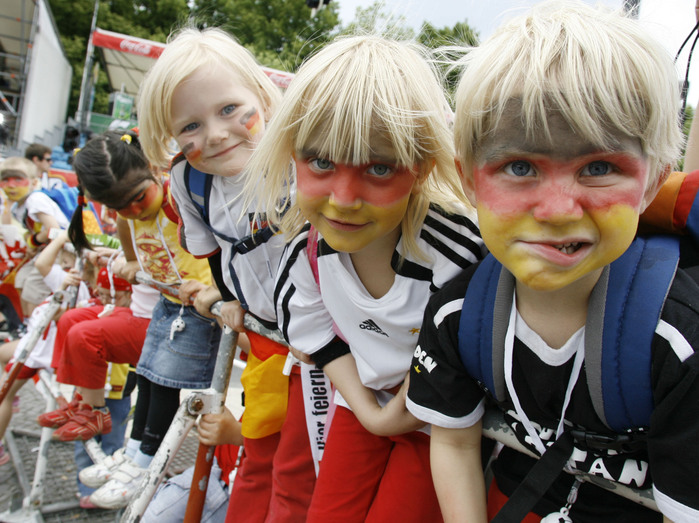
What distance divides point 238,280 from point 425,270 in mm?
801

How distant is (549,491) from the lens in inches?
43.7

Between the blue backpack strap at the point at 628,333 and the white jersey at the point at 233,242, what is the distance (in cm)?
108

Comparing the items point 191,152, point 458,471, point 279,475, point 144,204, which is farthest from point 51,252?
point 458,471

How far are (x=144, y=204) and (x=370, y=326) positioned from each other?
5.32ft

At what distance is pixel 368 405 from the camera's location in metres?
1.41

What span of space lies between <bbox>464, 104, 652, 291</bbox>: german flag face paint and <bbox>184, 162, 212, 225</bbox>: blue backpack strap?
4.18 ft

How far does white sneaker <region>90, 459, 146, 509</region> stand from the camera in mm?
2105

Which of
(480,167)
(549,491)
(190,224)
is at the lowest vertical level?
(549,491)

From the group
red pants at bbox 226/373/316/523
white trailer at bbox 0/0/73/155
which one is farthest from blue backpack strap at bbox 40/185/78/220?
white trailer at bbox 0/0/73/155

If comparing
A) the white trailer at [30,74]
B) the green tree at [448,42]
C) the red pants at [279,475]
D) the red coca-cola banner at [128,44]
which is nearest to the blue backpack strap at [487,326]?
the green tree at [448,42]

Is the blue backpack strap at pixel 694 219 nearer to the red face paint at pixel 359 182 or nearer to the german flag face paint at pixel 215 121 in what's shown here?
the red face paint at pixel 359 182

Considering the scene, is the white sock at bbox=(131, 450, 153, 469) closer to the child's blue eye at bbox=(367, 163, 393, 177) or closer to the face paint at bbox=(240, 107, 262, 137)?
the face paint at bbox=(240, 107, 262, 137)

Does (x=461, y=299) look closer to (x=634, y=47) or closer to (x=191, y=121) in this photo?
(x=634, y=47)

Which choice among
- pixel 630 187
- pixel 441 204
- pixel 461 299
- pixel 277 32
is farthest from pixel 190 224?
pixel 277 32
